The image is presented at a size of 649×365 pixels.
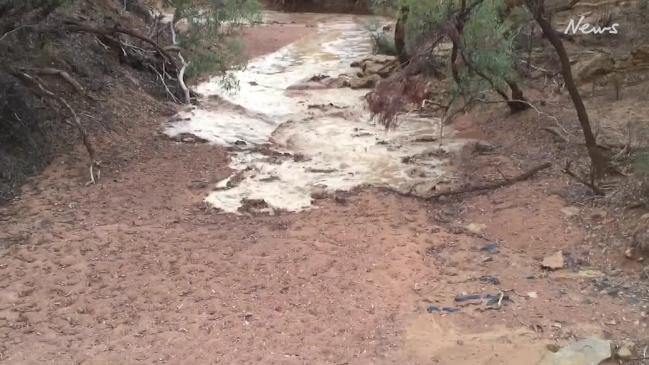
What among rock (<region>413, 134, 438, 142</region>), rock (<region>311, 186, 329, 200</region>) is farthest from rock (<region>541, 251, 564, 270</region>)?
rock (<region>413, 134, 438, 142</region>)

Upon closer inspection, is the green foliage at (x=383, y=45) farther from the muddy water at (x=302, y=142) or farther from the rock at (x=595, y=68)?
the rock at (x=595, y=68)

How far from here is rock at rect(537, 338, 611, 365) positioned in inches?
171

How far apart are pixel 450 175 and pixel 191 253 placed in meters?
4.04

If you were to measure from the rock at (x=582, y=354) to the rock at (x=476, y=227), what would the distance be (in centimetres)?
266

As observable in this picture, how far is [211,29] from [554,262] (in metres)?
7.24

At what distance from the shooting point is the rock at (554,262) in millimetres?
5977

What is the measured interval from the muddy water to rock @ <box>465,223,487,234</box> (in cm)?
132

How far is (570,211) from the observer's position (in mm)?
6961

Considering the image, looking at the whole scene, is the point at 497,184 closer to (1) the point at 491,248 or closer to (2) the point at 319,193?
(1) the point at 491,248

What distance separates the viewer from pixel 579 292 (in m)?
5.47

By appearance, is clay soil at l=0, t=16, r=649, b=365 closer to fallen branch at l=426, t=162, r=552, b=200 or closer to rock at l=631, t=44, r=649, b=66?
fallen branch at l=426, t=162, r=552, b=200

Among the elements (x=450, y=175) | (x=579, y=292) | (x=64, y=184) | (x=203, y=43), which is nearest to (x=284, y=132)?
(x=203, y=43)

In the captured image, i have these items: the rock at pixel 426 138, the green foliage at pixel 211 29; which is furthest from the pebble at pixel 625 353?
the green foliage at pixel 211 29

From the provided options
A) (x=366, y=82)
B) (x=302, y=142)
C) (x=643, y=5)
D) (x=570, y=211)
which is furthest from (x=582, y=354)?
Result: (x=366, y=82)
